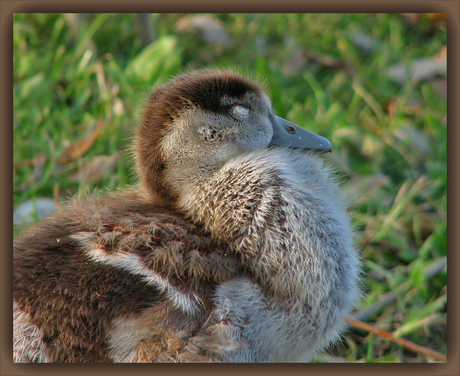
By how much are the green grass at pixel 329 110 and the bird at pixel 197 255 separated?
0.44m

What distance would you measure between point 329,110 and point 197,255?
5.55ft

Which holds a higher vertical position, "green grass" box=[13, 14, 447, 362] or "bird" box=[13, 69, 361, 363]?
"bird" box=[13, 69, 361, 363]

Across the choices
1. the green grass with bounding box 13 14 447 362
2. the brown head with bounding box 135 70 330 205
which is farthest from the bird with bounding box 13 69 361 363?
the green grass with bounding box 13 14 447 362

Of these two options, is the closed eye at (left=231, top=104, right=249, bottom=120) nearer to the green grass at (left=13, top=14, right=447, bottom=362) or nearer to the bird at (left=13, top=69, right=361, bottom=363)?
the bird at (left=13, top=69, right=361, bottom=363)

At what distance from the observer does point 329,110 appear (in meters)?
2.95

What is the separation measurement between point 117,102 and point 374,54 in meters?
1.69

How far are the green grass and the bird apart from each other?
0.44 metres

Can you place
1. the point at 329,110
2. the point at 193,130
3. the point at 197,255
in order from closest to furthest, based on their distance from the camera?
the point at 197,255 → the point at 193,130 → the point at 329,110

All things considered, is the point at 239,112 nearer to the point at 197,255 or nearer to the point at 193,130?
the point at 193,130

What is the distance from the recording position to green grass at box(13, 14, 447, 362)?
7.45 feet

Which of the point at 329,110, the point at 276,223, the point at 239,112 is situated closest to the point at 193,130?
the point at 239,112

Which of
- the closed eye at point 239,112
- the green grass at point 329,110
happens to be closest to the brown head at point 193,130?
the closed eye at point 239,112

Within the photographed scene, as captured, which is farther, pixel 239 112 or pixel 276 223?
pixel 239 112

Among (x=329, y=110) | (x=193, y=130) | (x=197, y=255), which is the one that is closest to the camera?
(x=197, y=255)
